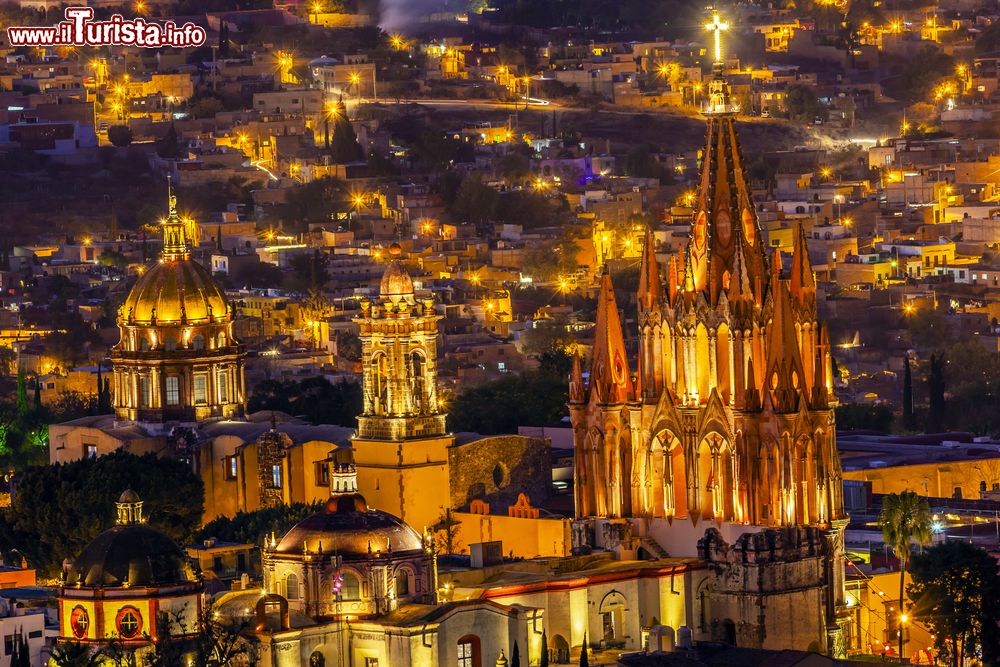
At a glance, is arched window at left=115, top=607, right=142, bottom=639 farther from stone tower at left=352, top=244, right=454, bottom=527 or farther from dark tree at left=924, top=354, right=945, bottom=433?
dark tree at left=924, top=354, right=945, bottom=433

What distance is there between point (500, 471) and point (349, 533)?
83.6 feet

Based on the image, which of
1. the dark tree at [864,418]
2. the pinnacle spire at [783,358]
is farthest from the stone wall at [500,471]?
the dark tree at [864,418]

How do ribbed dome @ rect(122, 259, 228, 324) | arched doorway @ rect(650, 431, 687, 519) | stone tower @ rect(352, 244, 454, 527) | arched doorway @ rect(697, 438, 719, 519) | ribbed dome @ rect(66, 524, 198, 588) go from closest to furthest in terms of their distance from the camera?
ribbed dome @ rect(66, 524, 198, 588)
arched doorway @ rect(697, 438, 719, 519)
arched doorway @ rect(650, 431, 687, 519)
stone tower @ rect(352, 244, 454, 527)
ribbed dome @ rect(122, 259, 228, 324)

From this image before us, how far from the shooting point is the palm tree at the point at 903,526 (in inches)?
3856

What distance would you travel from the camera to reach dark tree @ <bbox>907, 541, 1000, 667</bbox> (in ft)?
302

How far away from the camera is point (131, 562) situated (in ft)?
287

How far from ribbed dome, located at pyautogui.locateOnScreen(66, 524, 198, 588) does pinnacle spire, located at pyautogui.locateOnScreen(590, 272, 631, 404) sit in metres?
11.3

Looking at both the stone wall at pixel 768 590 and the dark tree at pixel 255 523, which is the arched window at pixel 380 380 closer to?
the dark tree at pixel 255 523

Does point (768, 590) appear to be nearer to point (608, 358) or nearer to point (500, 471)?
A: point (608, 358)

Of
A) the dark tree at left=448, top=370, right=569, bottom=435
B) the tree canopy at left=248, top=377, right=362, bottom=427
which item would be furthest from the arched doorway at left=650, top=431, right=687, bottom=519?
the tree canopy at left=248, top=377, right=362, bottom=427

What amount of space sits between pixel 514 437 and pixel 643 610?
2119 cm

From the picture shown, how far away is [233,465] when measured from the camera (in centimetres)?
11850

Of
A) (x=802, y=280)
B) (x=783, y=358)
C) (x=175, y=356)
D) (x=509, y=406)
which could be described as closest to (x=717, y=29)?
(x=802, y=280)

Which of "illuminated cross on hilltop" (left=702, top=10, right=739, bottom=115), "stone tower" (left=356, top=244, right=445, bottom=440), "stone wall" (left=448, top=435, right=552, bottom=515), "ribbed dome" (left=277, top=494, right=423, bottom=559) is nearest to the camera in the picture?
"ribbed dome" (left=277, top=494, right=423, bottom=559)
